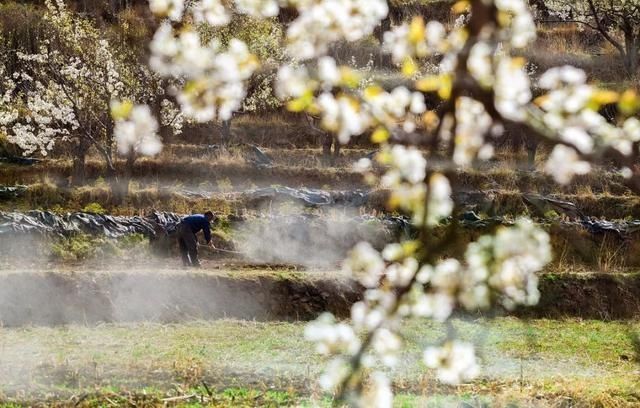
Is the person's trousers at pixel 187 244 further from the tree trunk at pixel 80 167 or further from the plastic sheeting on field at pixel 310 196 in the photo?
the tree trunk at pixel 80 167

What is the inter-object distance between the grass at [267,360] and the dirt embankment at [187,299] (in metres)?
0.63

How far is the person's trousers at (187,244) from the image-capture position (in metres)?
15.8

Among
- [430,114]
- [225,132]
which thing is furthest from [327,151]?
[430,114]

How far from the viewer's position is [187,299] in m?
14.3

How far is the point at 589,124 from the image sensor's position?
227 cm

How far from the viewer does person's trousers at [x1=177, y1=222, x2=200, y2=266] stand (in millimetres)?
15844

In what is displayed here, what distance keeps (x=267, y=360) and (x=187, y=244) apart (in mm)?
5470

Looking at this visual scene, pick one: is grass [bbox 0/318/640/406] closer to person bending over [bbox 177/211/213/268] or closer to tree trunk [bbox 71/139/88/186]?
person bending over [bbox 177/211/213/268]

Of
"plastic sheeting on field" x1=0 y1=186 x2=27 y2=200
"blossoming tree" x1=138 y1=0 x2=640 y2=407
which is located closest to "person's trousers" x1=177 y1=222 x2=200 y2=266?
"plastic sheeting on field" x1=0 y1=186 x2=27 y2=200

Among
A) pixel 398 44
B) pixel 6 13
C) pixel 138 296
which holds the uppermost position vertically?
pixel 6 13

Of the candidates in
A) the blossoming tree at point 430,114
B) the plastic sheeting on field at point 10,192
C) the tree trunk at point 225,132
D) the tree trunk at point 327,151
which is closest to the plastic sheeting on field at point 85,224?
the plastic sheeting on field at point 10,192

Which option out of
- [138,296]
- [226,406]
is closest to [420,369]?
[226,406]

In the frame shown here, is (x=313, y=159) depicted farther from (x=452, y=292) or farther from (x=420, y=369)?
(x=452, y=292)

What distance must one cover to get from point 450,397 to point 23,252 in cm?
1068
